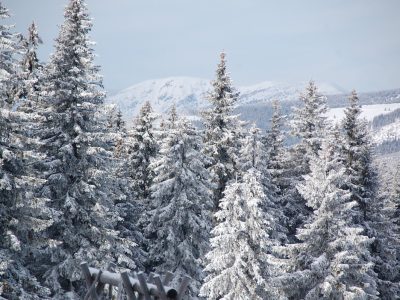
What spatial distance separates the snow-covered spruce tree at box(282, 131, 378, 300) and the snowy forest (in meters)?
0.07

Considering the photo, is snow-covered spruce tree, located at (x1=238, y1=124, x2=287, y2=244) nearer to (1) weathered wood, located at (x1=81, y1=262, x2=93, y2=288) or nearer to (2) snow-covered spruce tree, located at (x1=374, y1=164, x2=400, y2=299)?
(2) snow-covered spruce tree, located at (x1=374, y1=164, x2=400, y2=299)

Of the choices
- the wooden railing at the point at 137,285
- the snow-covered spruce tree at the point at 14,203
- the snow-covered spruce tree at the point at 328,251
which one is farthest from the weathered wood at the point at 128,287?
the snow-covered spruce tree at the point at 328,251

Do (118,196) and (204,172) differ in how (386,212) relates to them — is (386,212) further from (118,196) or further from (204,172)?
(118,196)

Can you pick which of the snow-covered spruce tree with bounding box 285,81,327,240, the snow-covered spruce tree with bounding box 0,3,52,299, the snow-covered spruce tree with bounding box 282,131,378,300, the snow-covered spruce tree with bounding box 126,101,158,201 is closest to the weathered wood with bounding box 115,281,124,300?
the snow-covered spruce tree with bounding box 0,3,52,299

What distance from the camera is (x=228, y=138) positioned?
29844mm

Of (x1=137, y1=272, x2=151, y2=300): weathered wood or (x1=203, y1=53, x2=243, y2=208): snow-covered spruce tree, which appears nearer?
(x1=137, y1=272, x2=151, y2=300): weathered wood

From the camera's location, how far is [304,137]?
34156 mm

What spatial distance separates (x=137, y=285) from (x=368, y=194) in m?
26.6

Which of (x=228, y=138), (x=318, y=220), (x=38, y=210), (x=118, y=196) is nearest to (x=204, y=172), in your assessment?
(x=228, y=138)

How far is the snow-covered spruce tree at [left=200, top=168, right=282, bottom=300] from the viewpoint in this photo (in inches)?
821

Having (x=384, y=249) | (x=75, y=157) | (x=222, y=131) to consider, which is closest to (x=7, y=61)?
(x=75, y=157)

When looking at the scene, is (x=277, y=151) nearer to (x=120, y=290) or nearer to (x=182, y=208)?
(x=182, y=208)

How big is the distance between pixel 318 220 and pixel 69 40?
15.5m

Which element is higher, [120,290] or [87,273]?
[87,273]
